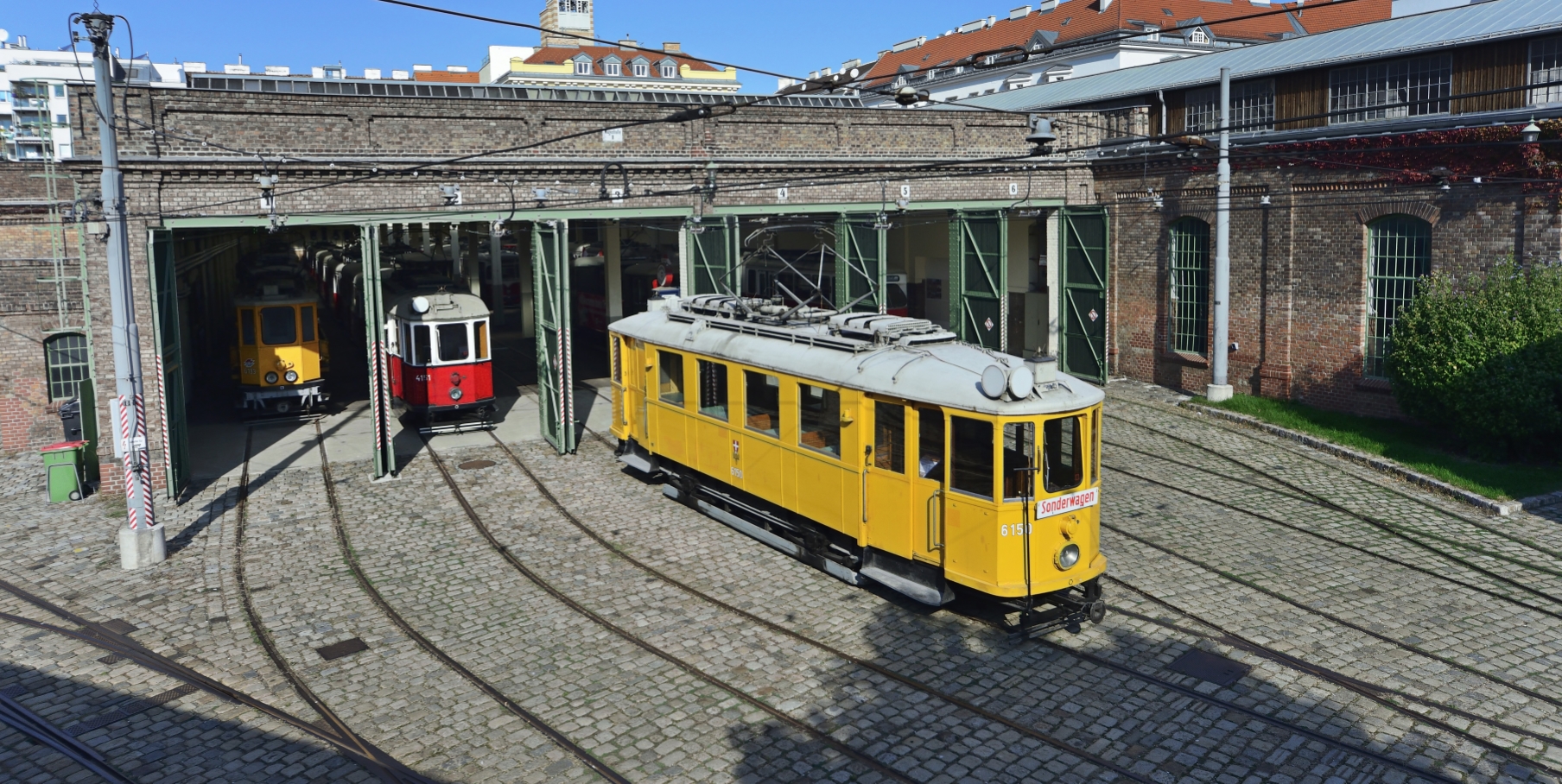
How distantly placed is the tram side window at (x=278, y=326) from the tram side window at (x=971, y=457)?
57.3ft

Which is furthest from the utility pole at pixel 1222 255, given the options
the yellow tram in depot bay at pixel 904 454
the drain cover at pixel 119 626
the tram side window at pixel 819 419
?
the drain cover at pixel 119 626

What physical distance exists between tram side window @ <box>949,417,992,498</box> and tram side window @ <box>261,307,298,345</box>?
17.5m

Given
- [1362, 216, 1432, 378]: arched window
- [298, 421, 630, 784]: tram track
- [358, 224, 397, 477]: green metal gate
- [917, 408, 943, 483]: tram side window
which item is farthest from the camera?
[1362, 216, 1432, 378]: arched window

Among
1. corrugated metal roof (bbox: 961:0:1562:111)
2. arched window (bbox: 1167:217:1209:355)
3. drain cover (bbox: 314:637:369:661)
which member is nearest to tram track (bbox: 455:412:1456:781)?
drain cover (bbox: 314:637:369:661)

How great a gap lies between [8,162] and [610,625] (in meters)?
18.1

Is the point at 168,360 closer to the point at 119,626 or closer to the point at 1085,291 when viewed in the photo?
the point at 119,626

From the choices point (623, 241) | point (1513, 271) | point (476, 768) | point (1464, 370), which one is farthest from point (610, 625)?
point (623, 241)

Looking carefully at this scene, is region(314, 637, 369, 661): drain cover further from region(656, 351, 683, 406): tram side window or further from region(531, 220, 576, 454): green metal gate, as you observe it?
region(531, 220, 576, 454): green metal gate

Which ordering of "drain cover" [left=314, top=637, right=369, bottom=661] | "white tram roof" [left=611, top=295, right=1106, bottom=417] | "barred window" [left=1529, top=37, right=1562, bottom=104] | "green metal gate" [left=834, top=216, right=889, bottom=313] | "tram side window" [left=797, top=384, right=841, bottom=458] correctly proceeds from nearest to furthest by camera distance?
"white tram roof" [left=611, top=295, right=1106, bottom=417] → "drain cover" [left=314, top=637, right=369, bottom=661] → "tram side window" [left=797, top=384, right=841, bottom=458] → "barred window" [left=1529, top=37, right=1562, bottom=104] → "green metal gate" [left=834, top=216, right=889, bottom=313]

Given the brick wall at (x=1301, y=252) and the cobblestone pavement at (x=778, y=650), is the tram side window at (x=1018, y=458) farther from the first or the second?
the brick wall at (x=1301, y=252)

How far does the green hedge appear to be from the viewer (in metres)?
17.0

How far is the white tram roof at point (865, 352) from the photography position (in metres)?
10.8

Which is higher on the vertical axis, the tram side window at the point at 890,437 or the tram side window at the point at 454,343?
the tram side window at the point at 454,343

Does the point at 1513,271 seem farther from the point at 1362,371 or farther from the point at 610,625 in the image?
the point at 610,625
